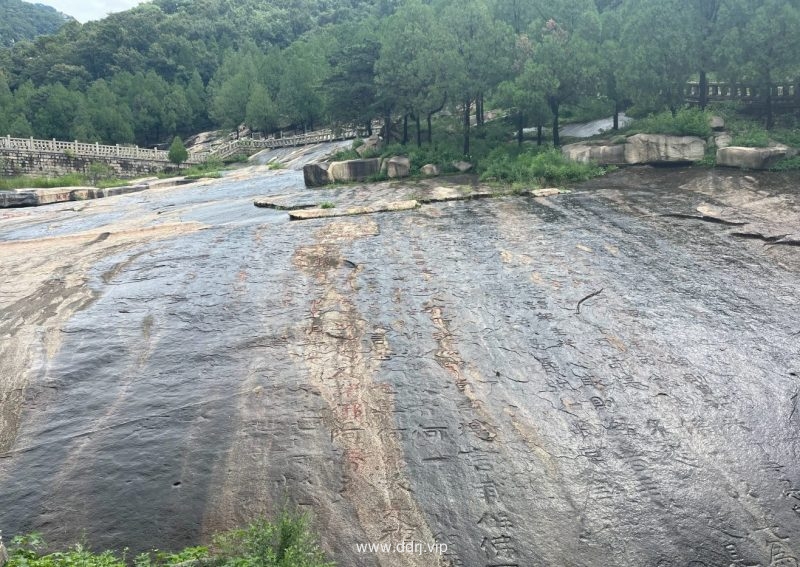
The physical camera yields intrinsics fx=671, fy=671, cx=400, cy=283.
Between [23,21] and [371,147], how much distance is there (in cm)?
17923

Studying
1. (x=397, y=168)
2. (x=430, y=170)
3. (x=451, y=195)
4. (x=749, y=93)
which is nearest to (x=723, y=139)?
(x=749, y=93)

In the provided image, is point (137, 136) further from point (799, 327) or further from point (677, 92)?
point (799, 327)

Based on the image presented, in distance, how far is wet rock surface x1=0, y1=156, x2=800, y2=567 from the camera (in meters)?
8.61

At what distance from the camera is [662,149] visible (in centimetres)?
3153

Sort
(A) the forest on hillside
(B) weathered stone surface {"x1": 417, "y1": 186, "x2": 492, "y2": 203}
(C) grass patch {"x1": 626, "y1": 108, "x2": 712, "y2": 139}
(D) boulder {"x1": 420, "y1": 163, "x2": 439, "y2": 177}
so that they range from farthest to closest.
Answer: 1. (D) boulder {"x1": 420, "y1": 163, "x2": 439, "y2": 177}
2. (A) the forest on hillside
3. (C) grass patch {"x1": 626, "y1": 108, "x2": 712, "y2": 139}
4. (B) weathered stone surface {"x1": 417, "y1": 186, "x2": 492, "y2": 203}

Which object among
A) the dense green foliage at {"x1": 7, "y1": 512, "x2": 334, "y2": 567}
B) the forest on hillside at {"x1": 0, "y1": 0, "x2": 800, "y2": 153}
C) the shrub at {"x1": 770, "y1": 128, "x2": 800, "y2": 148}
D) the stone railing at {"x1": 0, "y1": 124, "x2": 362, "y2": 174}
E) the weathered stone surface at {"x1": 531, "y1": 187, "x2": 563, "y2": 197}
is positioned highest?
the forest on hillside at {"x1": 0, "y1": 0, "x2": 800, "y2": 153}

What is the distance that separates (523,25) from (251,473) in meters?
52.3

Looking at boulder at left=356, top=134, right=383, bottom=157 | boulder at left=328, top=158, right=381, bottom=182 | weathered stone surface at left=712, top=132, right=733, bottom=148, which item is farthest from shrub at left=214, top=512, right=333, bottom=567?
boulder at left=356, top=134, right=383, bottom=157

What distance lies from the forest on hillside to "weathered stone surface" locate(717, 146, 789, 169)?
5.06m

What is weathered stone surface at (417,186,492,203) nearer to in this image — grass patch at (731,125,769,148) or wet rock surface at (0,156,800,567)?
wet rock surface at (0,156,800,567)

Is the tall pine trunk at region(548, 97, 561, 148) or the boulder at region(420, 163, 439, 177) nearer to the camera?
the boulder at region(420, 163, 439, 177)

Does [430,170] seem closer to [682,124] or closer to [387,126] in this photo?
[387,126]

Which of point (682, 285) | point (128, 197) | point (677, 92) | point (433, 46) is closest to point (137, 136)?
point (128, 197)

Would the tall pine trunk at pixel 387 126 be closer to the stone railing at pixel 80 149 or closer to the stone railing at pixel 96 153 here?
the stone railing at pixel 96 153
